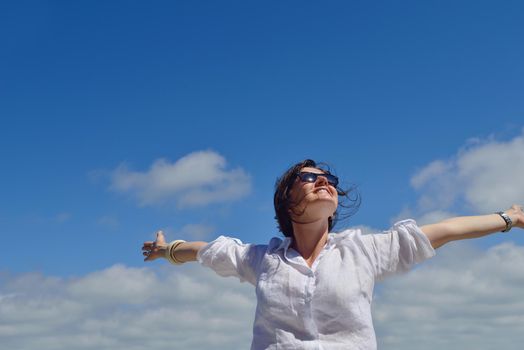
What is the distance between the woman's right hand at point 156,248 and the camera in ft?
24.5

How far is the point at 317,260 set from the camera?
625 cm

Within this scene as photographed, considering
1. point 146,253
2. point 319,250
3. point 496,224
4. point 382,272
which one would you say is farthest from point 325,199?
point 146,253

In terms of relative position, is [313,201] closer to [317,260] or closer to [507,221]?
[317,260]

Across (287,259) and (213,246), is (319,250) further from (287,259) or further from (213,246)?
(213,246)

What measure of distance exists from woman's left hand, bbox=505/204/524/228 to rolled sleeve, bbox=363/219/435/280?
1123mm

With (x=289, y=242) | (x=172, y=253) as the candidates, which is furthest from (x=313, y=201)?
(x=172, y=253)

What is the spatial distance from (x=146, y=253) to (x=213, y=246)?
1.16 metres

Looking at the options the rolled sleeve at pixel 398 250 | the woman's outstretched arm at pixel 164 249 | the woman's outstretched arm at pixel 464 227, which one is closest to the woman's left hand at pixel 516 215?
the woman's outstretched arm at pixel 464 227

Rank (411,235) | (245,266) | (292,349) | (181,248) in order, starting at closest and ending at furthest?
1. (292,349)
2. (411,235)
3. (245,266)
4. (181,248)

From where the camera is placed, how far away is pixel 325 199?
6523mm

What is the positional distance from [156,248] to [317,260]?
2189mm

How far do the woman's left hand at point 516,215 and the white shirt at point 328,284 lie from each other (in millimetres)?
1156

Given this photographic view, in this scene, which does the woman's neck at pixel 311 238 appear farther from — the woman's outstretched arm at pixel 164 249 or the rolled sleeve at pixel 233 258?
the woman's outstretched arm at pixel 164 249

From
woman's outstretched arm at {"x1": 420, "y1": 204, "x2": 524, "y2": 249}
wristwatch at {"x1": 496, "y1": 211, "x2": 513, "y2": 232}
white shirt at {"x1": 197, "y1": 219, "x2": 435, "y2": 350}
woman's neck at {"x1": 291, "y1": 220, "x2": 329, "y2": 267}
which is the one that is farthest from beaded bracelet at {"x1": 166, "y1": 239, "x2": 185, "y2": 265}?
wristwatch at {"x1": 496, "y1": 211, "x2": 513, "y2": 232}
